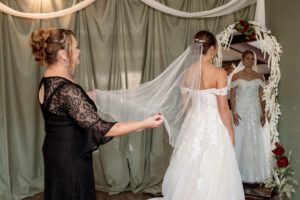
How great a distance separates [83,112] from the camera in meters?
1.55

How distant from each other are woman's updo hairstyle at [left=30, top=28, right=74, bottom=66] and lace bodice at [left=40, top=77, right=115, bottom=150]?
0.47ft

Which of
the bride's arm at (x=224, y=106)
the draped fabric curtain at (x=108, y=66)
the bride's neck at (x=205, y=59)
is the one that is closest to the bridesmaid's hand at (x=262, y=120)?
the bride's arm at (x=224, y=106)

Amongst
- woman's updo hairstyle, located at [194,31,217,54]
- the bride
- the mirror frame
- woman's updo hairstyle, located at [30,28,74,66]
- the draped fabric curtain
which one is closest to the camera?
woman's updo hairstyle, located at [30,28,74,66]

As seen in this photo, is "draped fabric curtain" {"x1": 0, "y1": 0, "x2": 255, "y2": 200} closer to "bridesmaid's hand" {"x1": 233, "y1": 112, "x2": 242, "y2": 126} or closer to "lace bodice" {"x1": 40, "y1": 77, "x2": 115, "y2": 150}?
"bridesmaid's hand" {"x1": 233, "y1": 112, "x2": 242, "y2": 126}

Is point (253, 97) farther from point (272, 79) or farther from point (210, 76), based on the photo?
point (210, 76)

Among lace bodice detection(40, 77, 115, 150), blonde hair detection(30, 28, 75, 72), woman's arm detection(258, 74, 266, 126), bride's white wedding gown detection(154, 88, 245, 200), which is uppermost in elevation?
blonde hair detection(30, 28, 75, 72)

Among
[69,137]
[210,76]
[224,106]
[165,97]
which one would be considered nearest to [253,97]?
[224,106]

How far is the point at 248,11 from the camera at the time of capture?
372 cm

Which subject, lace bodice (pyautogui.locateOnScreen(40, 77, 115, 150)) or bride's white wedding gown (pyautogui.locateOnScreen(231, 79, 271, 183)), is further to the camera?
bride's white wedding gown (pyautogui.locateOnScreen(231, 79, 271, 183))

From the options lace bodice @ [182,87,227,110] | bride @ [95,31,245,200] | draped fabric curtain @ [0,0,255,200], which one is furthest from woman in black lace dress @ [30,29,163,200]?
draped fabric curtain @ [0,0,255,200]

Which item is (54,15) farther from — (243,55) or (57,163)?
(57,163)

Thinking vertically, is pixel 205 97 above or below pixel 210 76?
below

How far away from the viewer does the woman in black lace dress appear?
1.59 m

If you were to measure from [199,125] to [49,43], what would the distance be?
1645 mm
